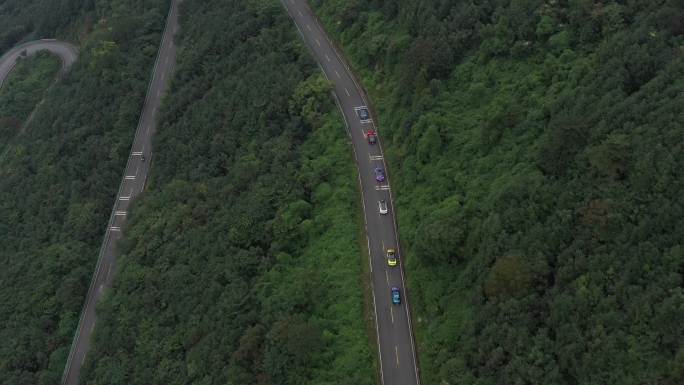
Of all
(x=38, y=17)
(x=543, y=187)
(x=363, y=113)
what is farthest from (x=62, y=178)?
(x=543, y=187)

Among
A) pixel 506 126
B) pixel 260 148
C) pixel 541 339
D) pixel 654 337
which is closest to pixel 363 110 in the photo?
pixel 260 148

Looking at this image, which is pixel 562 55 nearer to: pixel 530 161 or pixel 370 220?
pixel 530 161

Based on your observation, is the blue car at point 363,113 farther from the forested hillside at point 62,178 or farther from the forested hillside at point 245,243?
the forested hillside at point 62,178

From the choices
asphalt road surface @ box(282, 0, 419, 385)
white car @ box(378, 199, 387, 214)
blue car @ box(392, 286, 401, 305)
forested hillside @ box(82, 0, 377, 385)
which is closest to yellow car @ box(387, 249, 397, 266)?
asphalt road surface @ box(282, 0, 419, 385)

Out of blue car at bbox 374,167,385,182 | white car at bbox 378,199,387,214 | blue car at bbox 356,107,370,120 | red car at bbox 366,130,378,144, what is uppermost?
blue car at bbox 356,107,370,120

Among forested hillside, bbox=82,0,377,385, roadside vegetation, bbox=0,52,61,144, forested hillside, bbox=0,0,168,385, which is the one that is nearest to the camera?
forested hillside, bbox=82,0,377,385

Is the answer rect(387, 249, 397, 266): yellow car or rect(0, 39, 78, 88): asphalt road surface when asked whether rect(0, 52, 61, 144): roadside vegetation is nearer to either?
rect(0, 39, 78, 88): asphalt road surface

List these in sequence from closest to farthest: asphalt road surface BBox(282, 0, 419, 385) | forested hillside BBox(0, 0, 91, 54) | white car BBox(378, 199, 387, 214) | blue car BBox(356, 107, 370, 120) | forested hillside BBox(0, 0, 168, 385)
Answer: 1. asphalt road surface BBox(282, 0, 419, 385)
2. white car BBox(378, 199, 387, 214)
3. forested hillside BBox(0, 0, 168, 385)
4. blue car BBox(356, 107, 370, 120)
5. forested hillside BBox(0, 0, 91, 54)
